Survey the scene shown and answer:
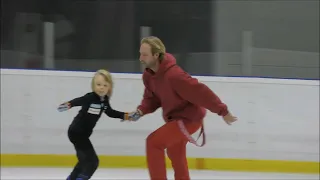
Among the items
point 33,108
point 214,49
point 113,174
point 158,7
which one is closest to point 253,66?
point 214,49

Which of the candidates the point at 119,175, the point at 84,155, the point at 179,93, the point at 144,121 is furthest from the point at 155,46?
the point at 144,121

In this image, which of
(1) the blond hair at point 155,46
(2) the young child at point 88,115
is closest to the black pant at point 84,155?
(2) the young child at point 88,115

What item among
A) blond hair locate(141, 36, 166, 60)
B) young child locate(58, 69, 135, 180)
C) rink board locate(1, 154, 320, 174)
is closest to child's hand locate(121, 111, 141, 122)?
young child locate(58, 69, 135, 180)

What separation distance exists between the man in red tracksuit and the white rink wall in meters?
1.65

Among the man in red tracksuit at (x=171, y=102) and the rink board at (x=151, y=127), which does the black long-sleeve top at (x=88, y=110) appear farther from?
the rink board at (x=151, y=127)

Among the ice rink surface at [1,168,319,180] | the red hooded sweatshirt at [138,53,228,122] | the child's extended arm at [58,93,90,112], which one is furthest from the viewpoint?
the ice rink surface at [1,168,319,180]

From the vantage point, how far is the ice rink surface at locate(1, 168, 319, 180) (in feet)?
11.5

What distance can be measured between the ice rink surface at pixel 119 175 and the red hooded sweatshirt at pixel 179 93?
119 cm

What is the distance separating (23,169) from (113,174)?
0.76 m

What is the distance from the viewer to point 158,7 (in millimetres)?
4734

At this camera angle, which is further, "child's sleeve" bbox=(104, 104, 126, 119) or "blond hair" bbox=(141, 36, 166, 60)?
"child's sleeve" bbox=(104, 104, 126, 119)

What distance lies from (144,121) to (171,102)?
1.71 meters

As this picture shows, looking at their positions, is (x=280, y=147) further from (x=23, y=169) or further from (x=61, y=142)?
(x=23, y=169)

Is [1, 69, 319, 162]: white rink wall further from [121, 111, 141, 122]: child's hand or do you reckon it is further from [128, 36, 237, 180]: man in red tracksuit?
[128, 36, 237, 180]: man in red tracksuit
